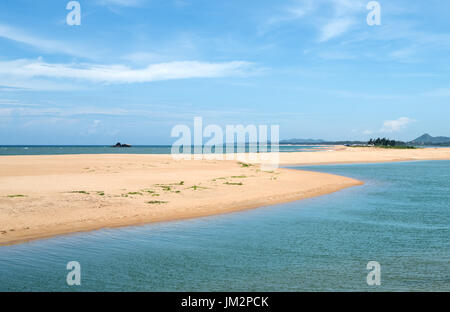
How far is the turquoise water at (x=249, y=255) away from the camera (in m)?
10.7

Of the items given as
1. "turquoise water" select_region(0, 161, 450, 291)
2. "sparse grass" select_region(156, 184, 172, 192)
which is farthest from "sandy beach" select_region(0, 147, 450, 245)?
"turquoise water" select_region(0, 161, 450, 291)

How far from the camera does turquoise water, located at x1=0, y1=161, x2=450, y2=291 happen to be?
10742 mm

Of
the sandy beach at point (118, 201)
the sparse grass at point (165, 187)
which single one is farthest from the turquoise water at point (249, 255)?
the sparse grass at point (165, 187)

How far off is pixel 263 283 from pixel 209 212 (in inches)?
411

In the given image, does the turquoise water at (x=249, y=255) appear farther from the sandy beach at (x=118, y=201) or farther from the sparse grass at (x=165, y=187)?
the sparse grass at (x=165, y=187)

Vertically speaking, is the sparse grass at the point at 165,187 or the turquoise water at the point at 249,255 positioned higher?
the sparse grass at the point at 165,187

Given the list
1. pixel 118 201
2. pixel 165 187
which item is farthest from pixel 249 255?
pixel 165 187

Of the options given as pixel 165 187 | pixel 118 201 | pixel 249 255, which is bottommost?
pixel 249 255

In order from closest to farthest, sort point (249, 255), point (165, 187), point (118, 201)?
point (249, 255) < point (118, 201) < point (165, 187)

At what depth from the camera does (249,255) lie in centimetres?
1333

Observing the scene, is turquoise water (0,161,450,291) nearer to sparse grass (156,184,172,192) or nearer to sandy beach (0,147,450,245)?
sandy beach (0,147,450,245)

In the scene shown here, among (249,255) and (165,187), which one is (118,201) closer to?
(165,187)
